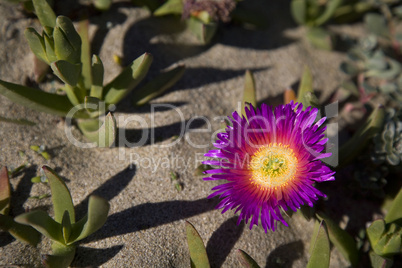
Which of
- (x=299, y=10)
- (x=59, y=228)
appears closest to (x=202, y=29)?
(x=299, y=10)

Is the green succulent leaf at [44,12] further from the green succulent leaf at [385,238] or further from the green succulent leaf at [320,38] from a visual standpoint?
the green succulent leaf at [385,238]

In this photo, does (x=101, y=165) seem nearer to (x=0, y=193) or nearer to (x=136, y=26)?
(x=0, y=193)

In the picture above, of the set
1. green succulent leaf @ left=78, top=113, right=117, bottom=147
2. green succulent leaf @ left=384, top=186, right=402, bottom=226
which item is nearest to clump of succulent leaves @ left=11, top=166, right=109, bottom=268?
green succulent leaf @ left=78, top=113, right=117, bottom=147

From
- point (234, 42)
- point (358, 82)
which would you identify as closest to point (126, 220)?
point (234, 42)

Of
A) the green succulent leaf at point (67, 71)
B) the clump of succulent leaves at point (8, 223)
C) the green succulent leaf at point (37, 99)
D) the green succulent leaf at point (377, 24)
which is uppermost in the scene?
the green succulent leaf at point (377, 24)

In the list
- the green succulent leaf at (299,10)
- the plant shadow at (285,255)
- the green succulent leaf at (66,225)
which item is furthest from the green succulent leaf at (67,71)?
the green succulent leaf at (299,10)

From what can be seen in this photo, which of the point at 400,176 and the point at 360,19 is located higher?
the point at 360,19

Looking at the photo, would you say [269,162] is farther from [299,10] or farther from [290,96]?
[299,10]
